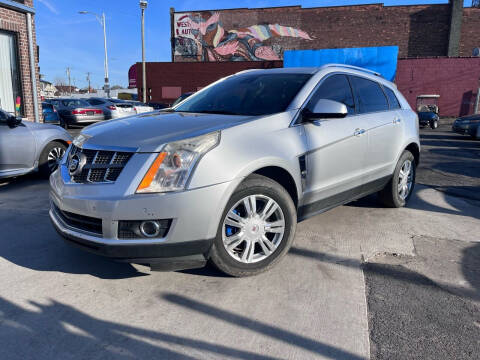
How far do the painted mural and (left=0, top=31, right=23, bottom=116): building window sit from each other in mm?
26746

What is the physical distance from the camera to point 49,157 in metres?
6.48

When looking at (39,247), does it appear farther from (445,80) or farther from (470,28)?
(470,28)

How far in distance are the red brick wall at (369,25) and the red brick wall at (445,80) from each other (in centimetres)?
667

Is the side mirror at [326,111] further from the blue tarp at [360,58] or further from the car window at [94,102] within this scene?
the blue tarp at [360,58]

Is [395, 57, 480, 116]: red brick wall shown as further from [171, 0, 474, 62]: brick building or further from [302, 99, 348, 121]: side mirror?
[302, 99, 348, 121]: side mirror

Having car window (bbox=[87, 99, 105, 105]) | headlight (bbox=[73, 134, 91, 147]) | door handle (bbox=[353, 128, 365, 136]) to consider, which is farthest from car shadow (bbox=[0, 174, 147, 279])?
car window (bbox=[87, 99, 105, 105])

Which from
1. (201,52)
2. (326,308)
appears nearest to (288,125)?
(326,308)

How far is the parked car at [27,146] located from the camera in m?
5.71

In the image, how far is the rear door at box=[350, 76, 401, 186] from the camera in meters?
4.09

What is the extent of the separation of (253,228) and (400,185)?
9.28 feet

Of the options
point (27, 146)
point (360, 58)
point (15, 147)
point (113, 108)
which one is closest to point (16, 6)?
point (27, 146)

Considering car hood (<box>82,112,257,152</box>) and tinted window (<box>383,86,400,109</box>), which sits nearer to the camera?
car hood (<box>82,112,257,152</box>)

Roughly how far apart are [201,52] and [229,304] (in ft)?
120

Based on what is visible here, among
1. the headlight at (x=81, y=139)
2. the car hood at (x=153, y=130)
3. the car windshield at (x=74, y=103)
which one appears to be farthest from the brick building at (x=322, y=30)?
the headlight at (x=81, y=139)
